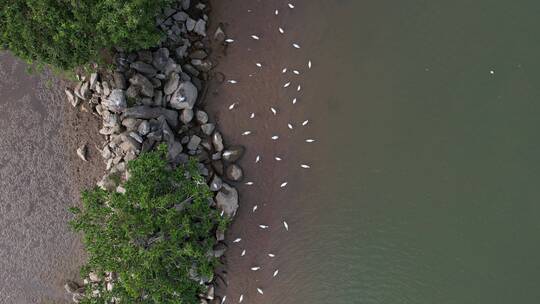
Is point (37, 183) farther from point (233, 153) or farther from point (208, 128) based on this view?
point (233, 153)

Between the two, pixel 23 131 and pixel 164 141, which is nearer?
pixel 164 141

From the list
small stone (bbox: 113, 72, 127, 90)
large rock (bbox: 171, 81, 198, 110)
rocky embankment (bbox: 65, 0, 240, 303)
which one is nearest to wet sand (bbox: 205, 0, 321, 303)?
rocky embankment (bbox: 65, 0, 240, 303)

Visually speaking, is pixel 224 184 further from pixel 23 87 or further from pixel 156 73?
pixel 23 87

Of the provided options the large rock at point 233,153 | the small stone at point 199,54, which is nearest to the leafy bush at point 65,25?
the small stone at point 199,54

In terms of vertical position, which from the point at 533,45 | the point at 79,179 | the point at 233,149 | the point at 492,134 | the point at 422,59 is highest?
the point at 533,45

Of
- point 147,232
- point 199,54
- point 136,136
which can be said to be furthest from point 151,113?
point 147,232

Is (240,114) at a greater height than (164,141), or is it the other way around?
(240,114)

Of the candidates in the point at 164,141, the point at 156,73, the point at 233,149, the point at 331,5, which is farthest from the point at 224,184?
the point at 331,5

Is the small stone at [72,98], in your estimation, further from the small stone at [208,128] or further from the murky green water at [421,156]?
the murky green water at [421,156]
